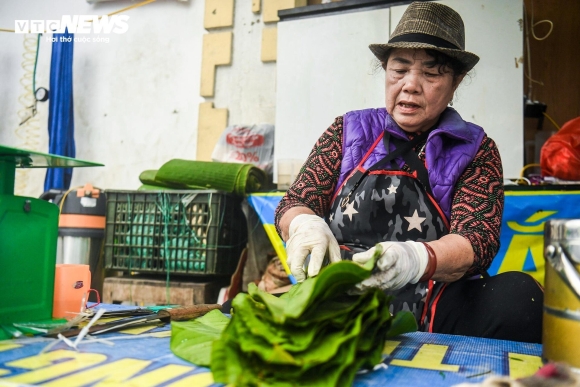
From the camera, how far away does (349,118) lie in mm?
1697

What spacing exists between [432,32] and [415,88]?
18 centimetres

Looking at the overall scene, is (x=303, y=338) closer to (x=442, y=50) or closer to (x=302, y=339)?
(x=302, y=339)

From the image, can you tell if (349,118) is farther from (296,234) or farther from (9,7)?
(9,7)

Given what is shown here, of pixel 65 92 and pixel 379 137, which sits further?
pixel 65 92

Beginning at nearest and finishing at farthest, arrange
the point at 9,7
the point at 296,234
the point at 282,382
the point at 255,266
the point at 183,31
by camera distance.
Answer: the point at 282,382, the point at 296,234, the point at 255,266, the point at 183,31, the point at 9,7

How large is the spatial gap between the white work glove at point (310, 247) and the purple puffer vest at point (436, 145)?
0.43 metres

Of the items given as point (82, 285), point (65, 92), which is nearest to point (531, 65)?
point (82, 285)

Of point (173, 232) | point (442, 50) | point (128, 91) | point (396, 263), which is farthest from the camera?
point (128, 91)

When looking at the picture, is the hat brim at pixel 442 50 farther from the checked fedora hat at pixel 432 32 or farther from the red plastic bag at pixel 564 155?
the red plastic bag at pixel 564 155

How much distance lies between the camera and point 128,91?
4.12m

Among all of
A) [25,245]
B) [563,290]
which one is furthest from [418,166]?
[25,245]

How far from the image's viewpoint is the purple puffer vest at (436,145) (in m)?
1.52

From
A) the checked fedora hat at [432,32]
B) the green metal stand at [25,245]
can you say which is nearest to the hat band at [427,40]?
the checked fedora hat at [432,32]

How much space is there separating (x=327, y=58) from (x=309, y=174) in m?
1.62
